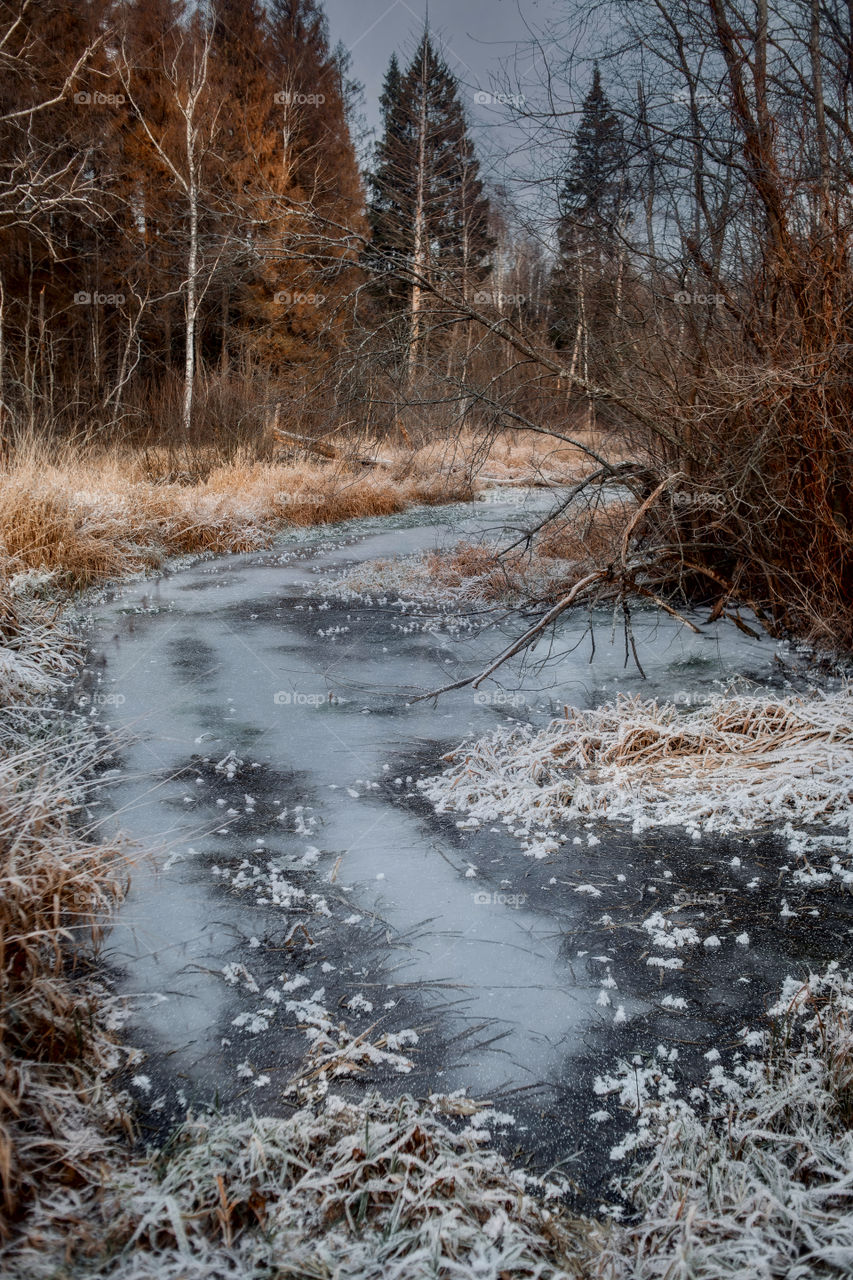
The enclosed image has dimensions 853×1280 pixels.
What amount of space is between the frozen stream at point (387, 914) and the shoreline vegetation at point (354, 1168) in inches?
4.9

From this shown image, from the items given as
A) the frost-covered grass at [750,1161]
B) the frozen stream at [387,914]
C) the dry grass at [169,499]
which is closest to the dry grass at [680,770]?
the frozen stream at [387,914]

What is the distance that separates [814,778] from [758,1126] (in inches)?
80.5

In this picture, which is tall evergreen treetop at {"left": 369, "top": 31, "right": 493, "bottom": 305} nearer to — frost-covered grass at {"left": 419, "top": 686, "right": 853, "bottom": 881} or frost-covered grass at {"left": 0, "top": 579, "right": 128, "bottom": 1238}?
frost-covered grass at {"left": 419, "top": 686, "right": 853, "bottom": 881}

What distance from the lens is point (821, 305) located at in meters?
4.72

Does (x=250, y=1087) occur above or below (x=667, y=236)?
below

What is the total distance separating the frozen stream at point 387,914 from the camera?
7.07 feet

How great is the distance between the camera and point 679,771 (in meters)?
3.83

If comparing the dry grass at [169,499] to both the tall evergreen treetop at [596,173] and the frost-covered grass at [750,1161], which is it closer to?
the tall evergreen treetop at [596,173]

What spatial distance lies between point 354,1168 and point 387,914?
3.68 feet

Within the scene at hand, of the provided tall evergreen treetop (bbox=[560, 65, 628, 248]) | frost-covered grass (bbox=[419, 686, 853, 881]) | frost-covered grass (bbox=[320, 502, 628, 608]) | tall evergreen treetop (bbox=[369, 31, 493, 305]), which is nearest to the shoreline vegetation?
frost-covered grass (bbox=[419, 686, 853, 881])

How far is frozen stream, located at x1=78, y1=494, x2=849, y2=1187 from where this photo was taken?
Answer: 2.15 m

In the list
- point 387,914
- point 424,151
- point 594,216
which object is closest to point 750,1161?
point 387,914

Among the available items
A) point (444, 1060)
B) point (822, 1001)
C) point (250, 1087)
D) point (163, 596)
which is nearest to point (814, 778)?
point (822, 1001)

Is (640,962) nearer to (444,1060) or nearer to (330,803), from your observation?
(444,1060)
